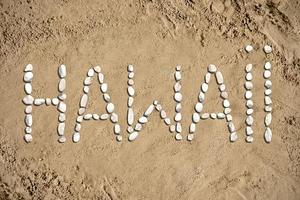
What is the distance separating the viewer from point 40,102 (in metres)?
1.96

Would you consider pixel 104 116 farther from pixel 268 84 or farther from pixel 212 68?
pixel 268 84

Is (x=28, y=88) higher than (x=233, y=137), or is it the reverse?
(x=28, y=88)

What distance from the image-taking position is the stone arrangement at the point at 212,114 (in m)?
1.98

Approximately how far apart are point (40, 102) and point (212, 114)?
74cm

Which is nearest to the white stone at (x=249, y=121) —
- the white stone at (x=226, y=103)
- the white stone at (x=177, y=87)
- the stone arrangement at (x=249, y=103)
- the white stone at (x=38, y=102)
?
the stone arrangement at (x=249, y=103)

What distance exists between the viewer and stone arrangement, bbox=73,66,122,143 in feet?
6.43

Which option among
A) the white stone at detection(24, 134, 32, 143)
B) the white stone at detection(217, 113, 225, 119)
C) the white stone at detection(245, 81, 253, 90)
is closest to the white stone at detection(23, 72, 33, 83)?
the white stone at detection(24, 134, 32, 143)

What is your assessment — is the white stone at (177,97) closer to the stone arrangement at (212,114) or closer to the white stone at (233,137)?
the stone arrangement at (212,114)

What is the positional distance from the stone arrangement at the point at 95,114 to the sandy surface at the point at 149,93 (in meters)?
0.02

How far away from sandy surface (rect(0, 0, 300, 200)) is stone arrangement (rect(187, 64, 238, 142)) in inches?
0.9

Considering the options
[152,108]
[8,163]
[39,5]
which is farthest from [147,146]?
[39,5]

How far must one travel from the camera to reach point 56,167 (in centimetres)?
193

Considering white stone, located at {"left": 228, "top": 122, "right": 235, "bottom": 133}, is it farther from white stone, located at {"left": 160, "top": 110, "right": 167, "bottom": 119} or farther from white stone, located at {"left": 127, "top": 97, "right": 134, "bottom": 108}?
white stone, located at {"left": 127, "top": 97, "right": 134, "bottom": 108}

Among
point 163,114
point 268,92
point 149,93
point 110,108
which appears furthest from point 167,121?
point 268,92
